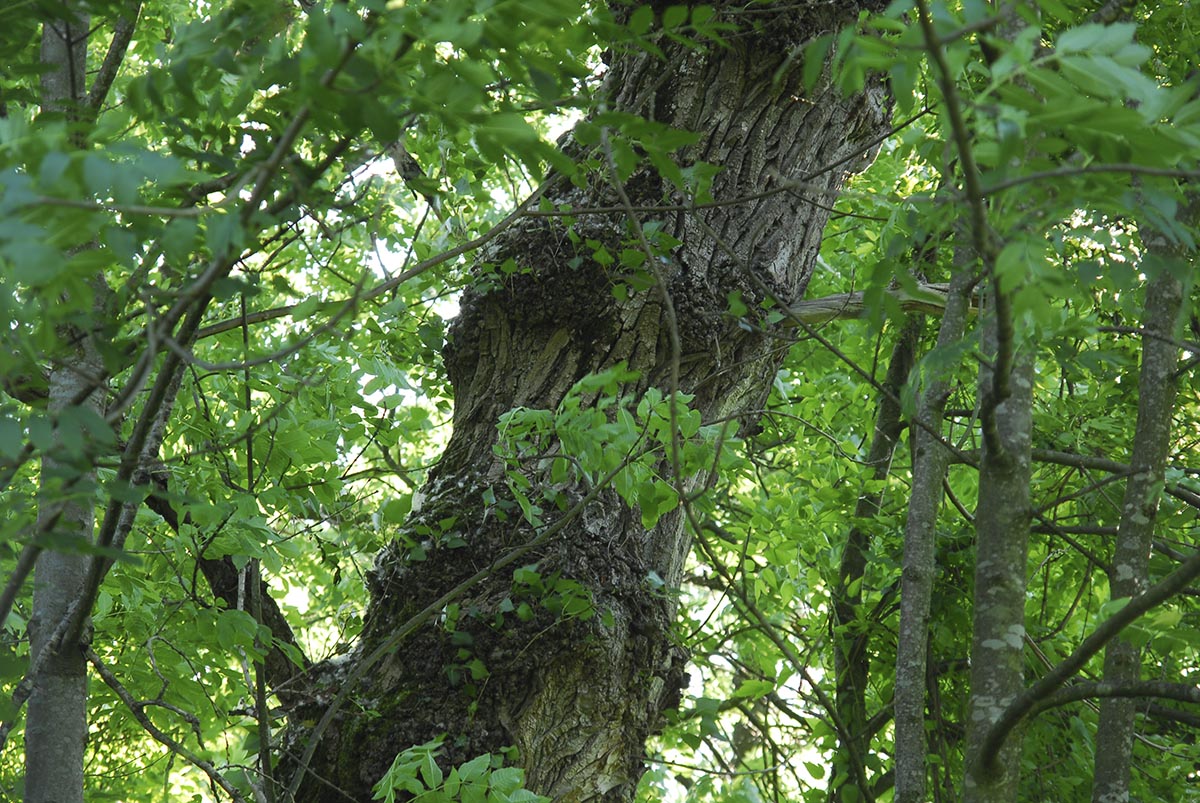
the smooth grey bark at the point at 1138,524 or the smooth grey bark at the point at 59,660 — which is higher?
the smooth grey bark at the point at 1138,524

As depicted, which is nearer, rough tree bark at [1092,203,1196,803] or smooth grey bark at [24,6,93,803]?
smooth grey bark at [24,6,93,803]

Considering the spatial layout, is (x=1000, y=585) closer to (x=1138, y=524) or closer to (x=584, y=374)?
(x=1138, y=524)

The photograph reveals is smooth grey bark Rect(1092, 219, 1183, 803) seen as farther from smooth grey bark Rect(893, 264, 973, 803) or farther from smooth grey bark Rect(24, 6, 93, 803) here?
smooth grey bark Rect(24, 6, 93, 803)

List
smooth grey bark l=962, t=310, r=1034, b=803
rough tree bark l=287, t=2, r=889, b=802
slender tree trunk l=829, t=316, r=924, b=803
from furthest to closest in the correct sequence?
slender tree trunk l=829, t=316, r=924, b=803 < rough tree bark l=287, t=2, r=889, b=802 < smooth grey bark l=962, t=310, r=1034, b=803

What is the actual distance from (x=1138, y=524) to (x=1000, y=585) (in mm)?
637

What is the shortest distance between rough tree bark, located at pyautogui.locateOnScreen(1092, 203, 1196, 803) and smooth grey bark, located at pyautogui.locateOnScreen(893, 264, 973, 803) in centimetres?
45

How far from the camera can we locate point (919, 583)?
2.87 metres

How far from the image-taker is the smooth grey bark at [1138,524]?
2.52 metres

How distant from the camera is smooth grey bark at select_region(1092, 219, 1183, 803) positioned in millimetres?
2521

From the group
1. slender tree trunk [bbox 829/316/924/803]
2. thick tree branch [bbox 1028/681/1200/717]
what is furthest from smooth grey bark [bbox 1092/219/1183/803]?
slender tree trunk [bbox 829/316/924/803]

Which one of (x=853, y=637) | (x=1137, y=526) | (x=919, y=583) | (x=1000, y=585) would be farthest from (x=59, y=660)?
(x=853, y=637)

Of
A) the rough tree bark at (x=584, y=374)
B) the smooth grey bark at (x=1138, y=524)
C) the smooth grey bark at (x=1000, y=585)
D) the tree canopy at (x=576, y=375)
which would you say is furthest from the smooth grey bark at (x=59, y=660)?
the smooth grey bark at (x=1138, y=524)

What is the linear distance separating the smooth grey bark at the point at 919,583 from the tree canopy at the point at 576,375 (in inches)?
0.5

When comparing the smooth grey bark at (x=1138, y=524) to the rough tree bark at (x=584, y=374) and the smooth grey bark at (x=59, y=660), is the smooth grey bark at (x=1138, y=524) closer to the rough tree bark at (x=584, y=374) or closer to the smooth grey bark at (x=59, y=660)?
the rough tree bark at (x=584, y=374)
